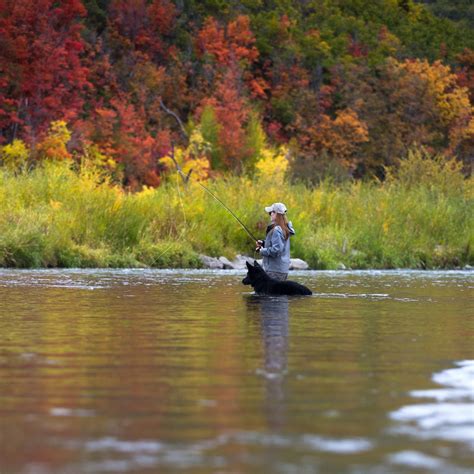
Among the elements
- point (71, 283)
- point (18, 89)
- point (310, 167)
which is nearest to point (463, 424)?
point (71, 283)

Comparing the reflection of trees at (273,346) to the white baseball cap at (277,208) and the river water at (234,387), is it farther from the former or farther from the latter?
the white baseball cap at (277,208)

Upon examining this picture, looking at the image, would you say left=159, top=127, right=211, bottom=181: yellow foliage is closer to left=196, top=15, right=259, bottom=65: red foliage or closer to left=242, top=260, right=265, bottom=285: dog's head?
left=196, top=15, right=259, bottom=65: red foliage

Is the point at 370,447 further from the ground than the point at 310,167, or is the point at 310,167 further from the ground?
the point at 310,167

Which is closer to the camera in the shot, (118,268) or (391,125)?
(118,268)

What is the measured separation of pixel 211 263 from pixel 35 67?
725 inches

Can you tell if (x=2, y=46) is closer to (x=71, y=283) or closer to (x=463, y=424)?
(x=71, y=283)

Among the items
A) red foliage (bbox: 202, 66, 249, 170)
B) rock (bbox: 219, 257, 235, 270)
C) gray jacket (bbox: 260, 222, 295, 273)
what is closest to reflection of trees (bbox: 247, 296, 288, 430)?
gray jacket (bbox: 260, 222, 295, 273)

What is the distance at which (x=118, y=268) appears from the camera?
3105 centimetres

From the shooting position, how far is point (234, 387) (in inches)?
389

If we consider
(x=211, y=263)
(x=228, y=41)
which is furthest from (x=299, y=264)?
(x=228, y=41)

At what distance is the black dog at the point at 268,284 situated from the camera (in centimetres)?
2070

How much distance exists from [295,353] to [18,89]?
124ft

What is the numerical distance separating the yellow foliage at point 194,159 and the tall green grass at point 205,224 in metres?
9.95

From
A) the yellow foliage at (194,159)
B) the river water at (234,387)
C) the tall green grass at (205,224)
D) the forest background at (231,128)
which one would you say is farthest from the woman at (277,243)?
the yellow foliage at (194,159)
